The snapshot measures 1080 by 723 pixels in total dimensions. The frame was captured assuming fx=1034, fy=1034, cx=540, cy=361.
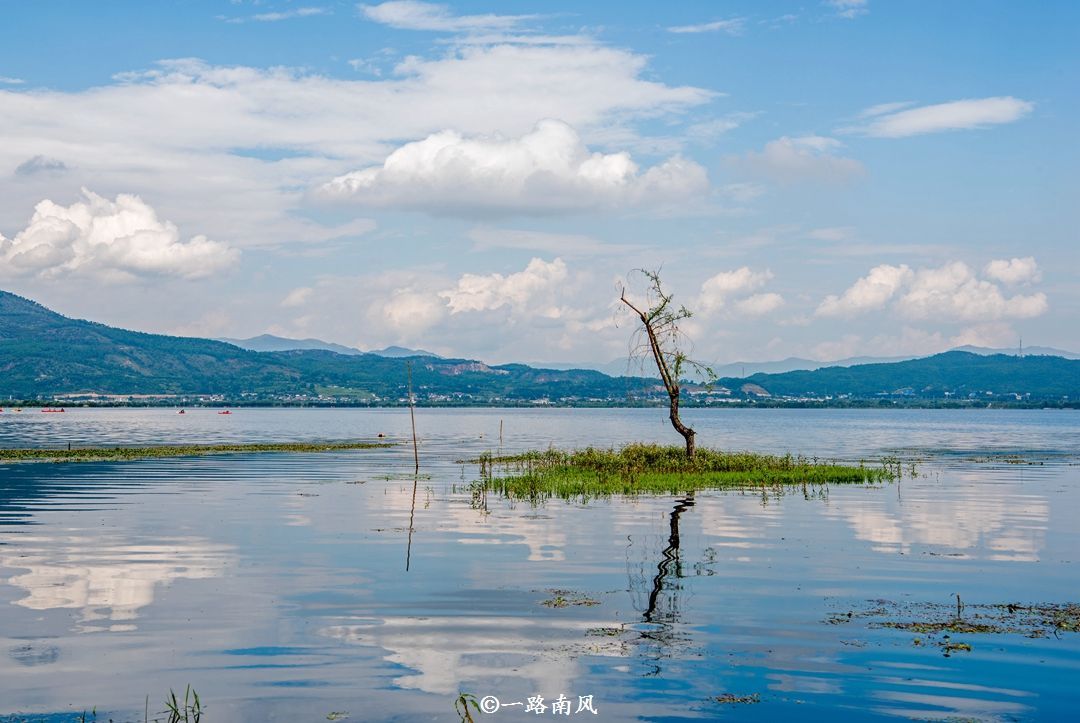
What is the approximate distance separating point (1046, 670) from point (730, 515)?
24.9 metres

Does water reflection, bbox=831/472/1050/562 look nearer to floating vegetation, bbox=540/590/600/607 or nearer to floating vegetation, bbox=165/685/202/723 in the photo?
floating vegetation, bbox=540/590/600/607

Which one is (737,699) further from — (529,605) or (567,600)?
(567,600)

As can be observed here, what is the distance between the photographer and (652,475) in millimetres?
58031

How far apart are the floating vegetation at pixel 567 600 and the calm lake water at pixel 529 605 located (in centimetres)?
14

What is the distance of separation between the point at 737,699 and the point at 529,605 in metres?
8.36

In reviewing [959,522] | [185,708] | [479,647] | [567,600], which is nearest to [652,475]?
[959,522]

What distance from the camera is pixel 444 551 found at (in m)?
32.8

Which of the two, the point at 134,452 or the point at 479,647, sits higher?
the point at 479,647

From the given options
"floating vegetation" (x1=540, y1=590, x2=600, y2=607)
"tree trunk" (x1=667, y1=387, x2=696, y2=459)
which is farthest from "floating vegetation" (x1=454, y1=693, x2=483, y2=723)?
"tree trunk" (x1=667, y1=387, x2=696, y2=459)

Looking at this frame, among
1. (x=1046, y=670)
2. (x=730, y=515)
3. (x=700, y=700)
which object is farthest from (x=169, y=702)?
(x=730, y=515)

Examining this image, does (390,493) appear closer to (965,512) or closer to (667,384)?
(667,384)

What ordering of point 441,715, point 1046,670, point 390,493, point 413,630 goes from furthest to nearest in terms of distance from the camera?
point 390,493 → point 413,630 → point 1046,670 → point 441,715

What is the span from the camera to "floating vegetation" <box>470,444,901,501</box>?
53156mm

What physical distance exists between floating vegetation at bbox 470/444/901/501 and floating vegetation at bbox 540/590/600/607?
80.0 feet
